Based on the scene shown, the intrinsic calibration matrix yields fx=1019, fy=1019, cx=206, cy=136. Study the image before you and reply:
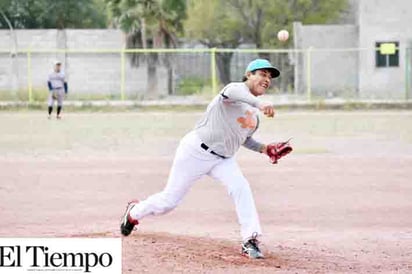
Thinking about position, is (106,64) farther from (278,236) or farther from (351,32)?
(278,236)

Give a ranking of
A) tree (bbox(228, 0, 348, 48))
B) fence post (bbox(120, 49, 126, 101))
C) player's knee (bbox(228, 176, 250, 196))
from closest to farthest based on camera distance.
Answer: player's knee (bbox(228, 176, 250, 196))
fence post (bbox(120, 49, 126, 101))
tree (bbox(228, 0, 348, 48))

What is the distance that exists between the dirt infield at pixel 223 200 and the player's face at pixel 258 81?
1543 mm

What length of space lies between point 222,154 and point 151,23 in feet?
113

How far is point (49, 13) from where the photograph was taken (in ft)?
174

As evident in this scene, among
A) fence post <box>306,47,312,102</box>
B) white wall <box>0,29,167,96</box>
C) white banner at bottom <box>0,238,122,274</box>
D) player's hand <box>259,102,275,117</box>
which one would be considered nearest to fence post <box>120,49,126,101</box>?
white wall <box>0,29,167,96</box>

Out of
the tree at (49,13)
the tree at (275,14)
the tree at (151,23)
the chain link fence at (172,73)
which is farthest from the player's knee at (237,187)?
the tree at (49,13)

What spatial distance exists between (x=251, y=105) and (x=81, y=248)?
242 cm

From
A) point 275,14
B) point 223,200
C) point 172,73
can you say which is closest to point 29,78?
point 172,73

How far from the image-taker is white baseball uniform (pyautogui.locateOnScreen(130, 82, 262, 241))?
9.30 m

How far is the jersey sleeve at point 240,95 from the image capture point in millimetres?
8852

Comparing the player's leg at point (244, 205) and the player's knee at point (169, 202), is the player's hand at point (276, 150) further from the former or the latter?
the player's knee at point (169, 202)

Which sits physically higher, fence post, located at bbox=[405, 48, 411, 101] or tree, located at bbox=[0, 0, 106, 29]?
tree, located at bbox=[0, 0, 106, 29]

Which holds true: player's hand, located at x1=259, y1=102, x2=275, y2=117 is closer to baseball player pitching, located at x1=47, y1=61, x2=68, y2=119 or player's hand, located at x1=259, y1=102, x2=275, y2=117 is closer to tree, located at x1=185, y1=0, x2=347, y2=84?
baseball player pitching, located at x1=47, y1=61, x2=68, y2=119

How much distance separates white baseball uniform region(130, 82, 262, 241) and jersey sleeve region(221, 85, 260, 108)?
0.12 metres
